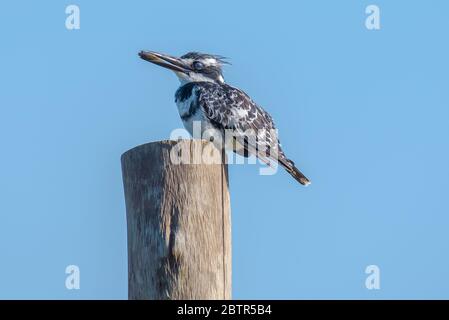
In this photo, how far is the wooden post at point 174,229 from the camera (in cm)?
532

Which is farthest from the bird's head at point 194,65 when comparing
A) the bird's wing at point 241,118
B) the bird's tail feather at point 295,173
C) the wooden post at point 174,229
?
the wooden post at point 174,229

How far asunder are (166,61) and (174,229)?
4.84 metres

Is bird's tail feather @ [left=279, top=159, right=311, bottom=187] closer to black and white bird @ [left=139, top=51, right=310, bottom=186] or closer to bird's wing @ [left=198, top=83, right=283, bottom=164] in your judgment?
black and white bird @ [left=139, top=51, right=310, bottom=186]

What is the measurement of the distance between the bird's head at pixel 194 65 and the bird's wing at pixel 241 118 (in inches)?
21.8

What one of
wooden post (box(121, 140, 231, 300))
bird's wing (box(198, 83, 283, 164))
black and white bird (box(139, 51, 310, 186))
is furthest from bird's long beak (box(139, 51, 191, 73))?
wooden post (box(121, 140, 231, 300))

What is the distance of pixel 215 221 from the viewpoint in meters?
5.46

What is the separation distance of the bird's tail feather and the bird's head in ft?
6.26

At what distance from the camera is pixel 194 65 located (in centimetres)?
1034

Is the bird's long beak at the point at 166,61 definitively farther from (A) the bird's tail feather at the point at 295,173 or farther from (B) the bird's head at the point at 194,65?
(A) the bird's tail feather at the point at 295,173

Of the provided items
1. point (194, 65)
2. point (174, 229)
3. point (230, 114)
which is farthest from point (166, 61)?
point (174, 229)

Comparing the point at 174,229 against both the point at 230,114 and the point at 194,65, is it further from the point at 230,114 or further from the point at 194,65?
the point at 194,65

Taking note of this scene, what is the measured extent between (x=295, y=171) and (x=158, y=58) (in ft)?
7.13
